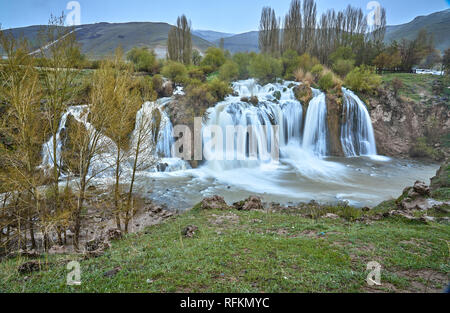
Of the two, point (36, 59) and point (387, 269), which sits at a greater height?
point (36, 59)

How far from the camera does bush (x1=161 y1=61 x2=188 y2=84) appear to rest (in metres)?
26.4

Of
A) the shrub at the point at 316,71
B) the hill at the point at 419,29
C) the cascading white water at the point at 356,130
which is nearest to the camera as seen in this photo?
the cascading white water at the point at 356,130

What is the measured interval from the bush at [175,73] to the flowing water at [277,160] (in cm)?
496

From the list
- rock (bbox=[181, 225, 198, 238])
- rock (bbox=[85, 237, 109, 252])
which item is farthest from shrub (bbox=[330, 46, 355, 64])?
rock (bbox=[85, 237, 109, 252])

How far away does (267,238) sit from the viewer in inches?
275

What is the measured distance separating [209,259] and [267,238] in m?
2.17

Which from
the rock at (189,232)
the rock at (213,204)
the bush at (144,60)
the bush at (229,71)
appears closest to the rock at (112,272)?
the rock at (189,232)

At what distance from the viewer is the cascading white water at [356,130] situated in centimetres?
2463

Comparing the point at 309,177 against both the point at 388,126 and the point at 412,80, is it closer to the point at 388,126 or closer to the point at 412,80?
the point at 388,126

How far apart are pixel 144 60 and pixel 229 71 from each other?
944cm

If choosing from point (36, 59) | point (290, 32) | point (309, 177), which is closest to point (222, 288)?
point (36, 59)

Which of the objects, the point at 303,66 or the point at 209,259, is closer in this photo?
the point at 209,259

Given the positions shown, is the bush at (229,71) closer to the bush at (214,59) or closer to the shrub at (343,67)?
the bush at (214,59)

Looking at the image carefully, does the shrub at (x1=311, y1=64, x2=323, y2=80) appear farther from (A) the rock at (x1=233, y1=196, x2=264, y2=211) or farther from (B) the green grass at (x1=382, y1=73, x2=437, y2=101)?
(A) the rock at (x1=233, y1=196, x2=264, y2=211)
